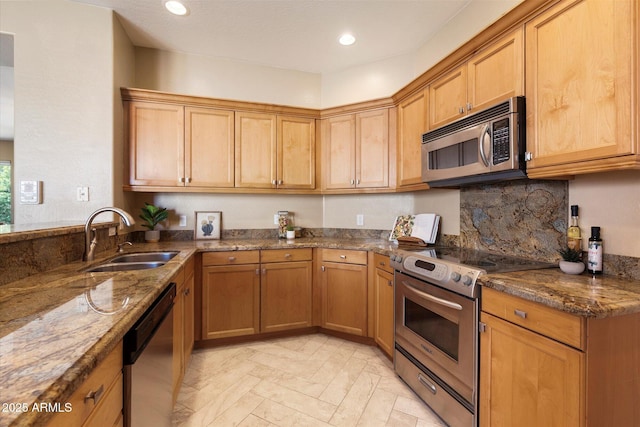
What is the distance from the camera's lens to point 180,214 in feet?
9.71

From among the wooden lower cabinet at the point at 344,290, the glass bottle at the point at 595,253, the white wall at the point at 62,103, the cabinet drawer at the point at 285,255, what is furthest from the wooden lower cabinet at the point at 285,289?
the glass bottle at the point at 595,253

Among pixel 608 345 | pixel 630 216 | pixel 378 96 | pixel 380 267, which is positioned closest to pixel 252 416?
pixel 380 267

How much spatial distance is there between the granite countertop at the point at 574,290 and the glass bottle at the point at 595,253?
0.04 m

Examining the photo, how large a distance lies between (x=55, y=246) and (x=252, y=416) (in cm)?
148

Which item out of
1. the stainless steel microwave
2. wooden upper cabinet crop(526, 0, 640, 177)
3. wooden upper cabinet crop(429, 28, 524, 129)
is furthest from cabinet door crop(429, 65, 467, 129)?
wooden upper cabinet crop(526, 0, 640, 177)

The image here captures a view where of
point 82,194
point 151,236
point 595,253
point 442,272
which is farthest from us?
point 151,236

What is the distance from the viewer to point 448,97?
210 cm

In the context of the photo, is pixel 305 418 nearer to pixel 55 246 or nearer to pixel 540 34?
pixel 55 246

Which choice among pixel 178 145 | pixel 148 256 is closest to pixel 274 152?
pixel 178 145

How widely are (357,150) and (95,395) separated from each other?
266 centimetres

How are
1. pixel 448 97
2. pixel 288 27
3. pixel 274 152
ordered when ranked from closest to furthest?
pixel 448 97, pixel 288 27, pixel 274 152

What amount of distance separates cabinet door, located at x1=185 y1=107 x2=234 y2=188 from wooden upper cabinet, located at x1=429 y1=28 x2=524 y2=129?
190cm

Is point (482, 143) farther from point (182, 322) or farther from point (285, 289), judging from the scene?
point (182, 322)

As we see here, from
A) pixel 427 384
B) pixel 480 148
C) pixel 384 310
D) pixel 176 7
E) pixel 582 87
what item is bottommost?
pixel 427 384
